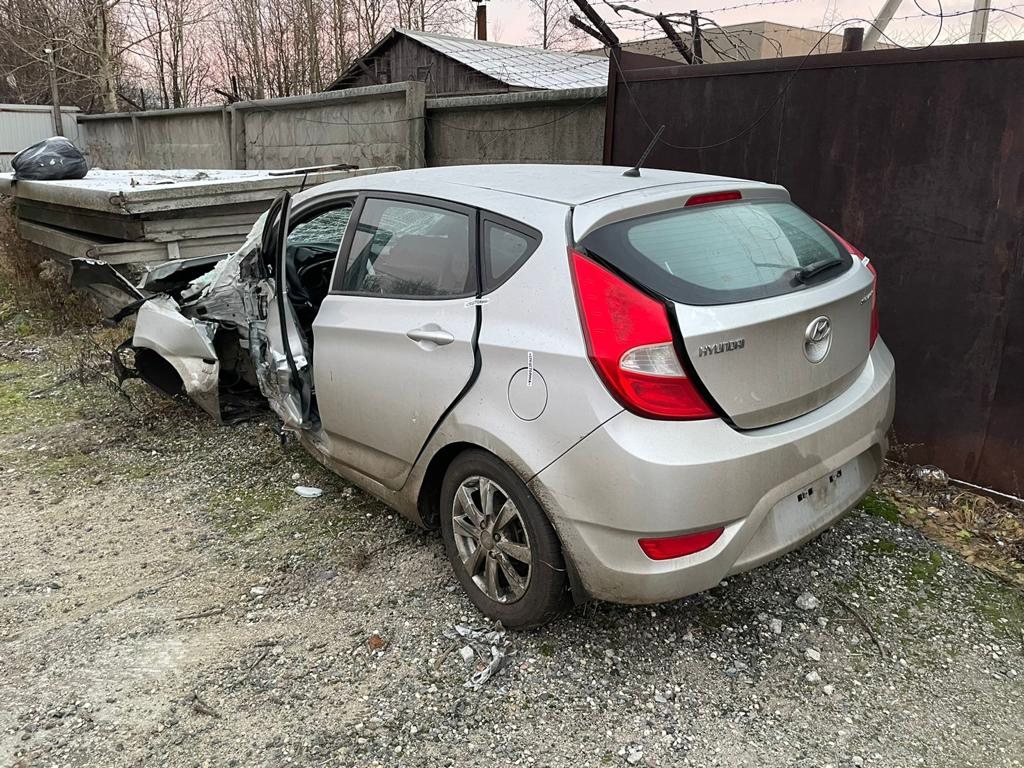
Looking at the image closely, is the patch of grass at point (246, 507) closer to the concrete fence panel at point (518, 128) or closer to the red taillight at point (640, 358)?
the red taillight at point (640, 358)

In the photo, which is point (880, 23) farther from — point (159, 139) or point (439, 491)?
point (159, 139)

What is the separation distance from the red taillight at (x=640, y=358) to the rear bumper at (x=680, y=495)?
0.17ft

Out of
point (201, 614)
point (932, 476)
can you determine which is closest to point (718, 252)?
point (932, 476)

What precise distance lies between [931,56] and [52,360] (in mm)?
6735

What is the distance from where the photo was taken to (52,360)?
661 cm

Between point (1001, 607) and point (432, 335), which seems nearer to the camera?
point (432, 335)

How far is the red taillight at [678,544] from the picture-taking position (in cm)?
240

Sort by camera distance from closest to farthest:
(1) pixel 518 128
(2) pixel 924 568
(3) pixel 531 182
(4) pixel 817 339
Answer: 1. (4) pixel 817 339
2. (3) pixel 531 182
3. (2) pixel 924 568
4. (1) pixel 518 128

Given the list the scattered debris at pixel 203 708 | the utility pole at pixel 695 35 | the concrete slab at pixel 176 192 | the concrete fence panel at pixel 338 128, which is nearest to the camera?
the scattered debris at pixel 203 708

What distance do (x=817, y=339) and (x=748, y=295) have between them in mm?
324

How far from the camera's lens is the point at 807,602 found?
312 centimetres

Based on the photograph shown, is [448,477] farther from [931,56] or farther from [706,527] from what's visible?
[931,56]

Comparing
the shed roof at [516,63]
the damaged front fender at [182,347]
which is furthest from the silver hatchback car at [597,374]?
the shed roof at [516,63]

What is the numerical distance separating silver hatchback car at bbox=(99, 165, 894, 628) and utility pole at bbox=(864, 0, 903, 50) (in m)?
1.64
